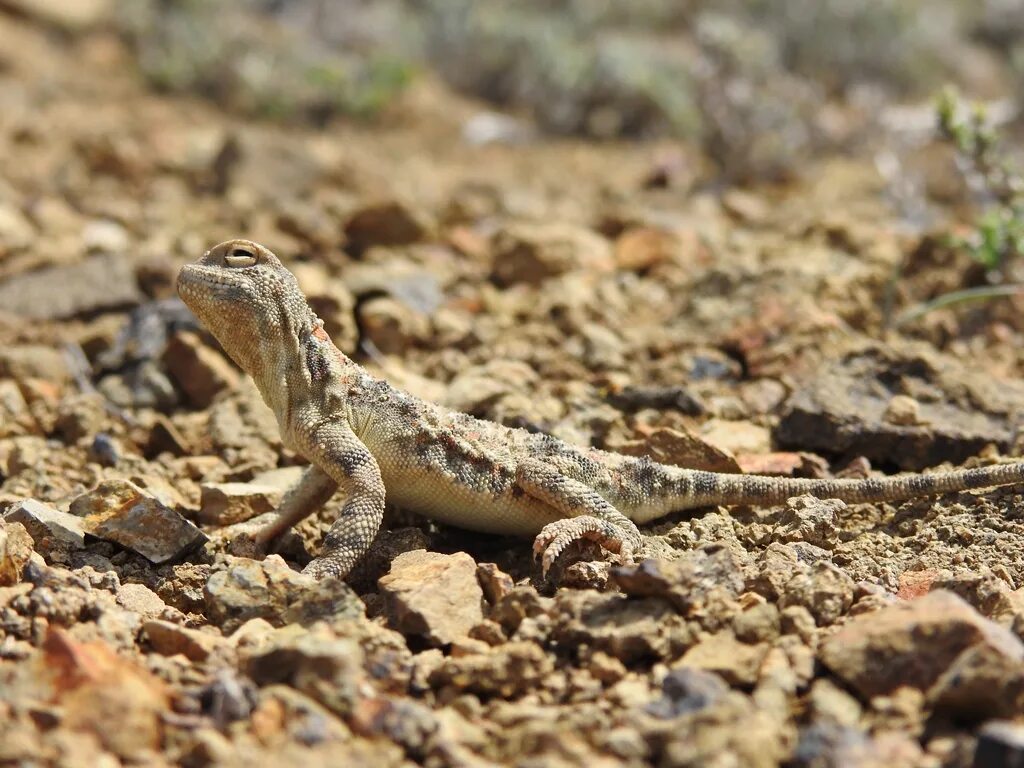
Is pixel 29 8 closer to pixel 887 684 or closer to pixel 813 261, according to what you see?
pixel 813 261

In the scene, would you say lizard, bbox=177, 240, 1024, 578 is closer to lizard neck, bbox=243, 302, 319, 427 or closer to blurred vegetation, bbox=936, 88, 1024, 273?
lizard neck, bbox=243, 302, 319, 427

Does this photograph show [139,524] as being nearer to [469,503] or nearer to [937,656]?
[469,503]

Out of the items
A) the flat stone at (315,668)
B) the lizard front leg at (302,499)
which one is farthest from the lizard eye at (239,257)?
the flat stone at (315,668)

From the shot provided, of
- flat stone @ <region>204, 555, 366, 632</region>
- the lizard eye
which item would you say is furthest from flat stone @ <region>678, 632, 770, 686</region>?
the lizard eye

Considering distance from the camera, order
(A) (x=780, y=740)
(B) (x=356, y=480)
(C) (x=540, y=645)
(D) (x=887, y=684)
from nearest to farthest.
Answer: (A) (x=780, y=740)
(D) (x=887, y=684)
(C) (x=540, y=645)
(B) (x=356, y=480)

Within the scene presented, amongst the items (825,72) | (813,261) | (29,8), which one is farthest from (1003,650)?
(29,8)

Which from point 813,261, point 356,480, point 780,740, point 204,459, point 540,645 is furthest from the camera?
point 813,261
